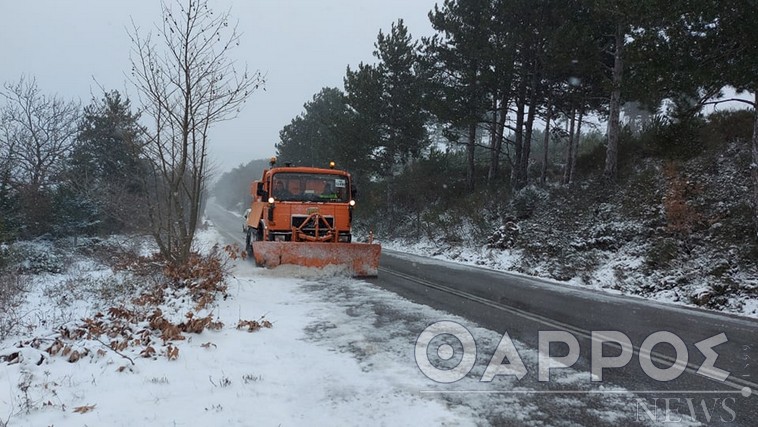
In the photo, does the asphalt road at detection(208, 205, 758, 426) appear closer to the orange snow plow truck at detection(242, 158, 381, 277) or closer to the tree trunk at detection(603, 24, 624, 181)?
the orange snow plow truck at detection(242, 158, 381, 277)

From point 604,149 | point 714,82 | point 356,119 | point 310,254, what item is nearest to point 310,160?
point 356,119

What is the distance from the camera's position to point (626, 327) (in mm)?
6703

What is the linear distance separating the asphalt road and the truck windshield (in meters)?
2.55

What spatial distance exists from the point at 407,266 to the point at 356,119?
14828 millimetres

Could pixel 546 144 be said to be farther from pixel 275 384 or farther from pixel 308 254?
pixel 275 384

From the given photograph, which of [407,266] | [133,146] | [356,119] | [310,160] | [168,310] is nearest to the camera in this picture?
[168,310]

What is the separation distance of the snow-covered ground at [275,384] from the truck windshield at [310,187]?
5.69 m

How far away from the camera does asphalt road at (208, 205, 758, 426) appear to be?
163 inches

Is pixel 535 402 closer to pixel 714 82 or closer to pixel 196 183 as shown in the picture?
pixel 196 183

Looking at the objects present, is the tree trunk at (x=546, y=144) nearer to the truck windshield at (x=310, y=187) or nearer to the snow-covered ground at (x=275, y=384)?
the truck windshield at (x=310, y=187)

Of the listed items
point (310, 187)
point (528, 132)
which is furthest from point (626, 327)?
point (528, 132)

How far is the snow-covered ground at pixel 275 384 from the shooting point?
3670 mm

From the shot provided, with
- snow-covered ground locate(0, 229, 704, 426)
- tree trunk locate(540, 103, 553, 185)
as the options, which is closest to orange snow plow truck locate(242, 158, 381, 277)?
snow-covered ground locate(0, 229, 704, 426)

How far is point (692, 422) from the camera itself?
3645mm
